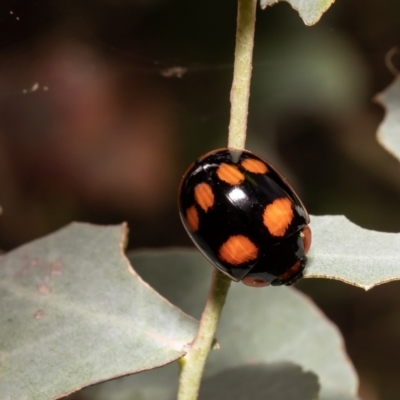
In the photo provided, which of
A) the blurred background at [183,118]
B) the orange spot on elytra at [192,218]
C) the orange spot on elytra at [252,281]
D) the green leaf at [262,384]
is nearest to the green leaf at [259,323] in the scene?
the green leaf at [262,384]

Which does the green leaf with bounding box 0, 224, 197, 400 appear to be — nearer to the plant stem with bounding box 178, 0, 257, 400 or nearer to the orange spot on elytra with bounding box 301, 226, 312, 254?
the plant stem with bounding box 178, 0, 257, 400

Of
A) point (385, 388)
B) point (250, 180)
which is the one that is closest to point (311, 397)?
point (250, 180)

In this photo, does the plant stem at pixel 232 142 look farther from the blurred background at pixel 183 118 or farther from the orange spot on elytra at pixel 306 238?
the blurred background at pixel 183 118

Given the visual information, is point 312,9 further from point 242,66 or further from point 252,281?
point 252,281

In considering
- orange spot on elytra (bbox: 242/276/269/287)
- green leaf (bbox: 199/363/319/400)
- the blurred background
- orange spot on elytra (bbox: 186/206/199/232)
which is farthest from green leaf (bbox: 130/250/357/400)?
the blurred background

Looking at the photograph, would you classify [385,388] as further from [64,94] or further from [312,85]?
[64,94]
